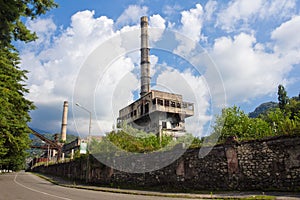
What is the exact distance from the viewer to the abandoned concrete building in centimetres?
4731

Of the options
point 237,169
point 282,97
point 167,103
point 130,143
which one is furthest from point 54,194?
point 282,97

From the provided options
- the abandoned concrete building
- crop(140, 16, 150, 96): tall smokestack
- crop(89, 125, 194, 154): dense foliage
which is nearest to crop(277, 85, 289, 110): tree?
the abandoned concrete building

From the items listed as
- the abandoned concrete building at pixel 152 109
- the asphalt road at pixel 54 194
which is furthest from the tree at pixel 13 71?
the abandoned concrete building at pixel 152 109

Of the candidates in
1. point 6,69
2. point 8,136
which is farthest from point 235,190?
point 6,69

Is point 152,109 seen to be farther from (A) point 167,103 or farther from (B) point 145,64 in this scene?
(B) point 145,64

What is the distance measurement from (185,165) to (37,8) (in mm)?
11861

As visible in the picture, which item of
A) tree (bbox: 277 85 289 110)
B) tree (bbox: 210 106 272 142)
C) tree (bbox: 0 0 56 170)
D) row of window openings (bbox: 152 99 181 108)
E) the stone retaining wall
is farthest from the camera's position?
tree (bbox: 277 85 289 110)

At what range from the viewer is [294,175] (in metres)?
11.1

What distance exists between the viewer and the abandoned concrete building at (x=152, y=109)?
47312 mm

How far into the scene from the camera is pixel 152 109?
4684 cm

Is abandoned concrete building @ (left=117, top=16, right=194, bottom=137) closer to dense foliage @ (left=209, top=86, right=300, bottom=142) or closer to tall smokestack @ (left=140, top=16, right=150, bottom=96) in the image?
tall smokestack @ (left=140, top=16, right=150, bottom=96)

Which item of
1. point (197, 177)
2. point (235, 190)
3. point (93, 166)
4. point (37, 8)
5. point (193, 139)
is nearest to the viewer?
point (37, 8)

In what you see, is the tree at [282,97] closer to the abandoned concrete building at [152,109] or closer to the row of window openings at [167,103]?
the abandoned concrete building at [152,109]

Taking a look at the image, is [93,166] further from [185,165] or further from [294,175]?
[294,175]
